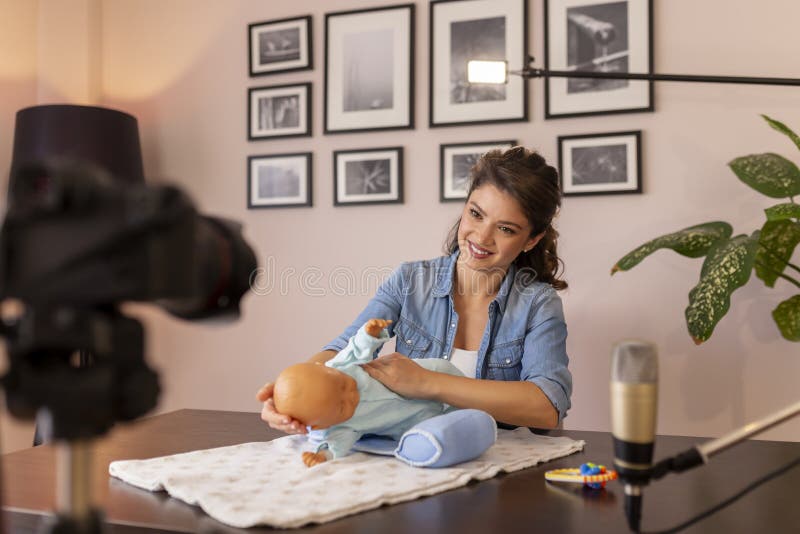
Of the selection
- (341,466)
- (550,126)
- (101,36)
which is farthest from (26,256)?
(101,36)

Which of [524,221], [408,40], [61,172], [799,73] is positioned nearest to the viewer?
[61,172]

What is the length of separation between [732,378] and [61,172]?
8.27 ft

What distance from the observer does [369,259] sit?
3041mm

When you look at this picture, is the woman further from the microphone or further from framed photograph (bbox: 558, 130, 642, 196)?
the microphone

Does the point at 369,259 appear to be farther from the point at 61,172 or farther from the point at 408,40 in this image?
the point at 61,172

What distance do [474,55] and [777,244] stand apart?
4.25 feet

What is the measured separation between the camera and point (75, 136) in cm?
275

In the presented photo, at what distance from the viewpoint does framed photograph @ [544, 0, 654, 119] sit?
2678mm

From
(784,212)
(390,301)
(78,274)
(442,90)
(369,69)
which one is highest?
(369,69)

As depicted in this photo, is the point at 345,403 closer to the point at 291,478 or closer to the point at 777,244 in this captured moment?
the point at 291,478

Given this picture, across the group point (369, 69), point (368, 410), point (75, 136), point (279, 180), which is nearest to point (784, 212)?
point (368, 410)

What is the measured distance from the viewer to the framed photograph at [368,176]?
2.99m

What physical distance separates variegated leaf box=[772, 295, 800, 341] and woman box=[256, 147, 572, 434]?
0.65m

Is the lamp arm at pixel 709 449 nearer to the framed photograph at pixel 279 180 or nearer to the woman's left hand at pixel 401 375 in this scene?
the woman's left hand at pixel 401 375
